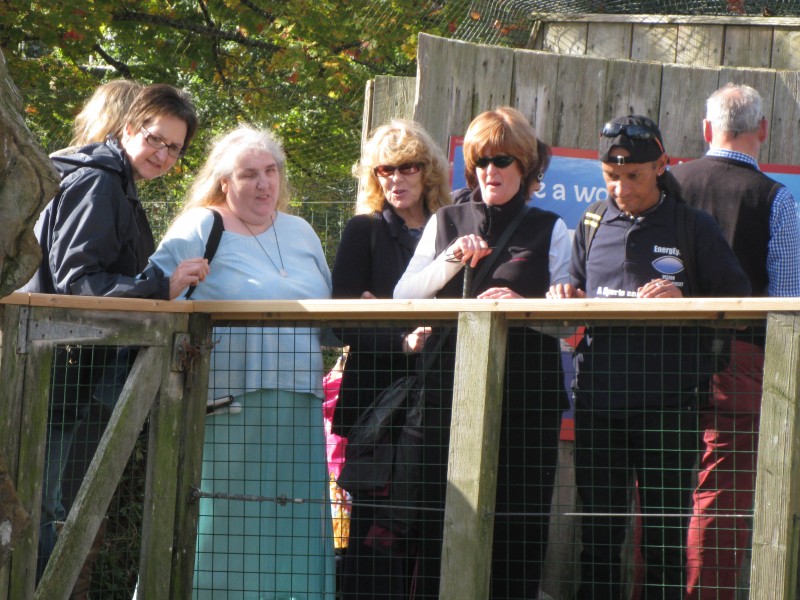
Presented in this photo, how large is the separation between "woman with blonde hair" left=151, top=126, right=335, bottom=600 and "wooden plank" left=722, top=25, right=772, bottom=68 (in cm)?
295

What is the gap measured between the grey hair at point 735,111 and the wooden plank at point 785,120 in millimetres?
872

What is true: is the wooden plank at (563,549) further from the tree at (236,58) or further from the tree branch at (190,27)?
the tree branch at (190,27)

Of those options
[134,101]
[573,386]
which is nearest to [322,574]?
[573,386]

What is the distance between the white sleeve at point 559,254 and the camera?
4027mm

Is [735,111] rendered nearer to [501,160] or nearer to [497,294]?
[501,160]

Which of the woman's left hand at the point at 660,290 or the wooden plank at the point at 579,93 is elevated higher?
the wooden plank at the point at 579,93

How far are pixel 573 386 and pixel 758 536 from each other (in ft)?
2.81

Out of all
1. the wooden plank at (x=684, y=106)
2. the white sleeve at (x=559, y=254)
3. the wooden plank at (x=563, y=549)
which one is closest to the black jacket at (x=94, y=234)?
the white sleeve at (x=559, y=254)

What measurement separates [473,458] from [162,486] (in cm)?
106

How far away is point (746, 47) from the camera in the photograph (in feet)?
19.3

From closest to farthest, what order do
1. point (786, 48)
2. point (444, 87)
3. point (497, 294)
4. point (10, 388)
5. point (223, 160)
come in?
1. point (10, 388)
2. point (497, 294)
3. point (223, 160)
4. point (444, 87)
5. point (786, 48)

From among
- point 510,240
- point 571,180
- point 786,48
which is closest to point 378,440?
point 510,240

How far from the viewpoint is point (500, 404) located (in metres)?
3.58

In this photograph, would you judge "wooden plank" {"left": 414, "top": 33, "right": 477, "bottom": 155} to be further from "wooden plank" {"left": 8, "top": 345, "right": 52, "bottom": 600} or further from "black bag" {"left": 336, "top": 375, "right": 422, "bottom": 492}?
"wooden plank" {"left": 8, "top": 345, "right": 52, "bottom": 600}
